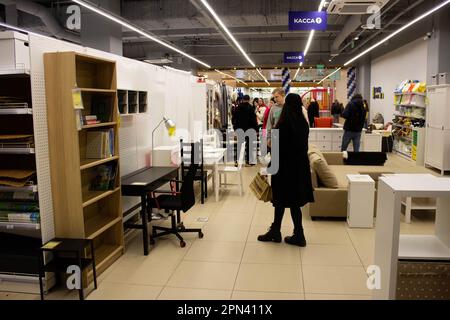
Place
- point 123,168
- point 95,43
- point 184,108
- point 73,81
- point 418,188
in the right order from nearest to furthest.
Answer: point 418,188, point 73,81, point 123,168, point 184,108, point 95,43

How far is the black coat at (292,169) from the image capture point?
439 centimetres

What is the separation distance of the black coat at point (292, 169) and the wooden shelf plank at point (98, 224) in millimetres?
1827

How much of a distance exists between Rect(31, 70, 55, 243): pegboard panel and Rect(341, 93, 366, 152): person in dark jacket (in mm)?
7282

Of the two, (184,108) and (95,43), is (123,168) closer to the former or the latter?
(184,108)

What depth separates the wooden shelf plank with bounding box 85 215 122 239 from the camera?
3941 mm

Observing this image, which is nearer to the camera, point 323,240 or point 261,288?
point 261,288

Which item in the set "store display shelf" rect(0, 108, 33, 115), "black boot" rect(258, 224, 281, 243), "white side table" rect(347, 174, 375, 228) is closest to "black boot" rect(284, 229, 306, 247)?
"black boot" rect(258, 224, 281, 243)

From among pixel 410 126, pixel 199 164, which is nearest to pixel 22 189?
pixel 199 164

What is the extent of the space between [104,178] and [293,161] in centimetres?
206

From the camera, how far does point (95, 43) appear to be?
421 inches

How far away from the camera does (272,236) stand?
4844 millimetres

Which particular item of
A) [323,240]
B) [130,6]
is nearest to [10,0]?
[130,6]

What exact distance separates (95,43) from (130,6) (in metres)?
1.40

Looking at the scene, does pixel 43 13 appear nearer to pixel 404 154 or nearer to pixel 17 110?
pixel 17 110
